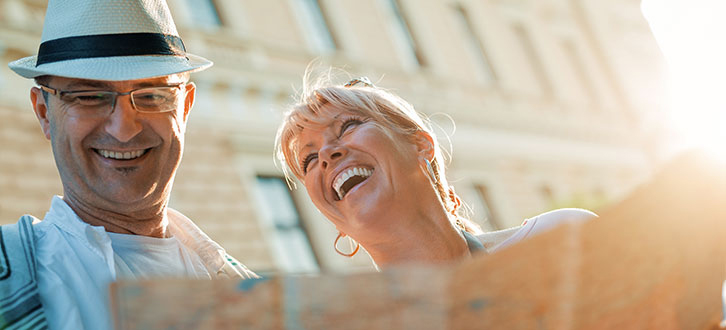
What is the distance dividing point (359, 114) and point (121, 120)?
0.77m

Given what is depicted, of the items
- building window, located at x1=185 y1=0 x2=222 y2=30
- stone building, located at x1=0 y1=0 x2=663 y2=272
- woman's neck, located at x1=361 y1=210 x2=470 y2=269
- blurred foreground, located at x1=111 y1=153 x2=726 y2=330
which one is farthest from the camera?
building window, located at x1=185 y1=0 x2=222 y2=30

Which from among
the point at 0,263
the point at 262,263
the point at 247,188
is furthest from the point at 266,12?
the point at 0,263

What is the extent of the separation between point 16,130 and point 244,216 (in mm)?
2806

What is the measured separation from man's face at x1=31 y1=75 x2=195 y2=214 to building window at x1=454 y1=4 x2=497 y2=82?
13782 millimetres

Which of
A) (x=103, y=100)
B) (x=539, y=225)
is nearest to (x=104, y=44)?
(x=103, y=100)

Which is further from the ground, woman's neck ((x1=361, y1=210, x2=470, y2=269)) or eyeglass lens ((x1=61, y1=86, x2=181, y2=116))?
eyeglass lens ((x1=61, y1=86, x2=181, y2=116))

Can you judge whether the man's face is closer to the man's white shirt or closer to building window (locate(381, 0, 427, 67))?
the man's white shirt

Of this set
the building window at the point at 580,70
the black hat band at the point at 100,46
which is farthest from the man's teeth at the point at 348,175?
the building window at the point at 580,70

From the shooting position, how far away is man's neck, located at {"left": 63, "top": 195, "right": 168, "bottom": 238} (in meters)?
1.98

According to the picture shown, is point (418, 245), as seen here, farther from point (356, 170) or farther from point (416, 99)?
point (416, 99)

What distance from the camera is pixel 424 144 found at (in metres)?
2.53

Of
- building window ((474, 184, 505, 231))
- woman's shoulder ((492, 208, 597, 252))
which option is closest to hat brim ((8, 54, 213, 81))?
woman's shoulder ((492, 208, 597, 252))

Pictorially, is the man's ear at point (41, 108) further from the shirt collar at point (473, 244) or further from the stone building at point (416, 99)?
the stone building at point (416, 99)

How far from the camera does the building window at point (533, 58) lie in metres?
16.9
